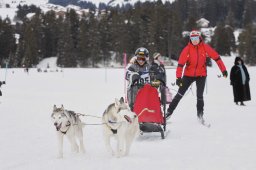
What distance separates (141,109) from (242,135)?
2014mm

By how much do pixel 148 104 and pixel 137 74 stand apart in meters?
0.81

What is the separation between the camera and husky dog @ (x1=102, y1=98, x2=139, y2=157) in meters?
5.92

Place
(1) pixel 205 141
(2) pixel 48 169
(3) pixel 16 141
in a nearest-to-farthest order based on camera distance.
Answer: (2) pixel 48 169
(1) pixel 205 141
(3) pixel 16 141

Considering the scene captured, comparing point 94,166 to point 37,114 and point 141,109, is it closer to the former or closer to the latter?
point 141,109

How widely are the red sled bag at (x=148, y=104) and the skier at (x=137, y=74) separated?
534 millimetres

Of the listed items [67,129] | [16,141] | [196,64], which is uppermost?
[196,64]

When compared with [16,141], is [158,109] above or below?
above

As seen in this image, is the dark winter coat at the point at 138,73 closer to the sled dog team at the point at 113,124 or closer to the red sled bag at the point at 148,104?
the red sled bag at the point at 148,104

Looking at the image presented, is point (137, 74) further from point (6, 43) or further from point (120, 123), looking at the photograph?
point (6, 43)

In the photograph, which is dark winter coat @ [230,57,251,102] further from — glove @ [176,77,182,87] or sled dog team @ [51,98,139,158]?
sled dog team @ [51,98,139,158]

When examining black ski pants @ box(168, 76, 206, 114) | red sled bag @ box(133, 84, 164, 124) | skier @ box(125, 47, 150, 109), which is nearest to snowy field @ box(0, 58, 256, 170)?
red sled bag @ box(133, 84, 164, 124)

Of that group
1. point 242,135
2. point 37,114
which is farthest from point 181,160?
point 37,114

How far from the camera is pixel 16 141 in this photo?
8.05 meters

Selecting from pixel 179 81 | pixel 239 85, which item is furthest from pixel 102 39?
pixel 179 81
